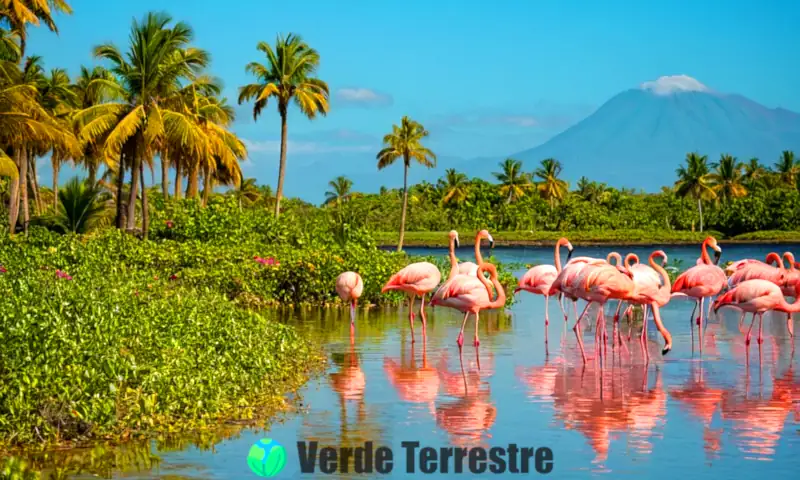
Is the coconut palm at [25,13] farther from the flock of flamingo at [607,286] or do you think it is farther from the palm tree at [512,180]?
the palm tree at [512,180]

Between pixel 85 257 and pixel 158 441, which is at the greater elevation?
pixel 85 257

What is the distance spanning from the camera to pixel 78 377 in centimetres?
886

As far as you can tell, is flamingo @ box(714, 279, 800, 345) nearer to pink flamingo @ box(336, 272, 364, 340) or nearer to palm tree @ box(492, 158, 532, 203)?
pink flamingo @ box(336, 272, 364, 340)

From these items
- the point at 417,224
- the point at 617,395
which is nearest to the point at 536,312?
the point at 617,395

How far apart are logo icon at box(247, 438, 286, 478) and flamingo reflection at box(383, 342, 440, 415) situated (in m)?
2.13

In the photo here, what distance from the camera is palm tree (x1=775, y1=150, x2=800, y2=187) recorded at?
322ft

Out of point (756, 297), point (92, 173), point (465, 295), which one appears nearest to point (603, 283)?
point (465, 295)

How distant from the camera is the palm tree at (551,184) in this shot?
99188mm

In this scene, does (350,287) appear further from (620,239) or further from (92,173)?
(620,239)

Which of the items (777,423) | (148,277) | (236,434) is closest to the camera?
(236,434)

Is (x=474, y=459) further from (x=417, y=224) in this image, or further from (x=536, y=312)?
(x=417, y=224)

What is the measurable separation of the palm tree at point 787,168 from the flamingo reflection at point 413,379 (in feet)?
296

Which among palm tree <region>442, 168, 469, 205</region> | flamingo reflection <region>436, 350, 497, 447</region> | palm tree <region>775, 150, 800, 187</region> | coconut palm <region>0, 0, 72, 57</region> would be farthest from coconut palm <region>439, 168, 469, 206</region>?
flamingo reflection <region>436, 350, 497, 447</region>

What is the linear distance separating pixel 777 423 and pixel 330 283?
12.6 metres
